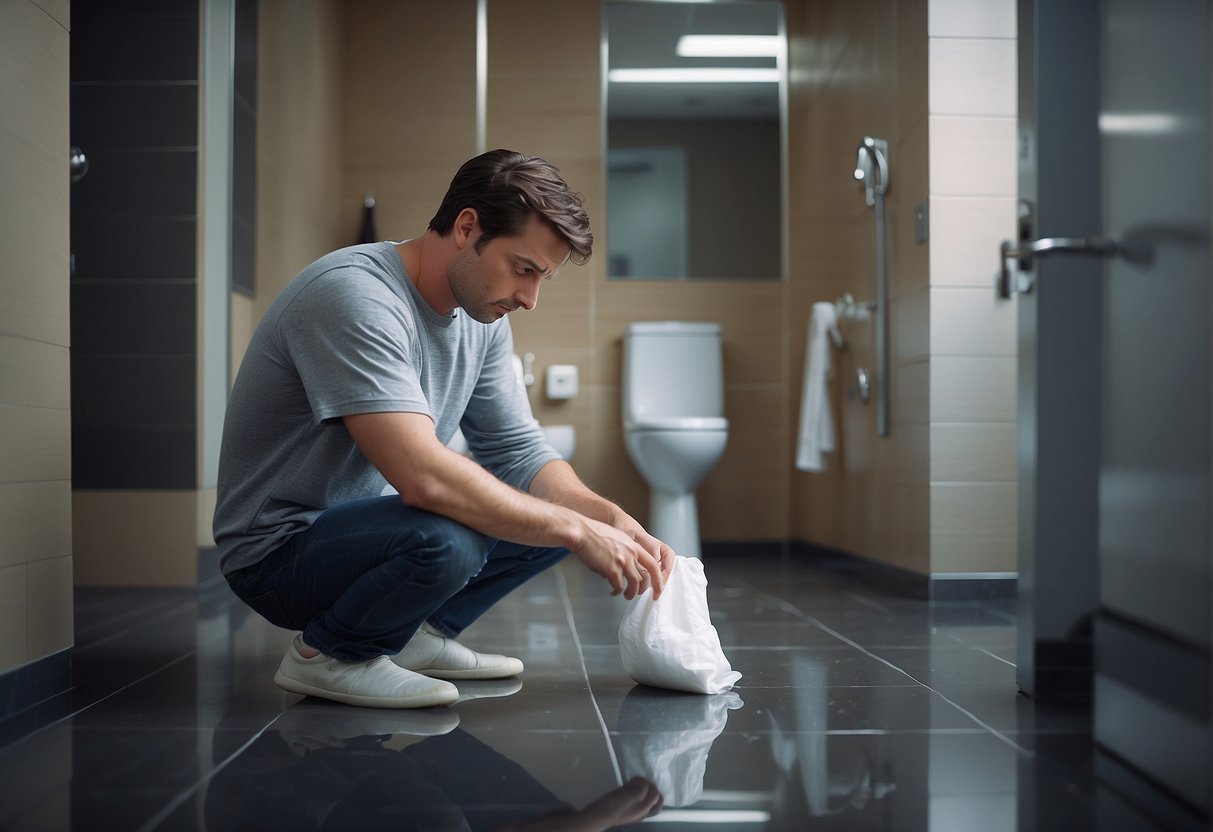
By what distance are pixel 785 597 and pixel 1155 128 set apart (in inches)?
75.3

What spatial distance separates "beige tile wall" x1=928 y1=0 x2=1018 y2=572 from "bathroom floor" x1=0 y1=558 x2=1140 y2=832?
65 cm

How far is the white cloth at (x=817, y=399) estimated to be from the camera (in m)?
3.63

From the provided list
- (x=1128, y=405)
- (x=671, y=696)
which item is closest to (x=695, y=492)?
(x=671, y=696)

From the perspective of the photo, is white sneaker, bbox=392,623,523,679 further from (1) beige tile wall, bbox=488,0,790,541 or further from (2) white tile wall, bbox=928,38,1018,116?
(1) beige tile wall, bbox=488,0,790,541

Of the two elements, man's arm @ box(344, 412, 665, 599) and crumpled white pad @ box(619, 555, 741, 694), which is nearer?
man's arm @ box(344, 412, 665, 599)

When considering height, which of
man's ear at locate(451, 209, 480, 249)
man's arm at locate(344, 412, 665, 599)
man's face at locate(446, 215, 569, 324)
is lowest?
man's arm at locate(344, 412, 665, 599)

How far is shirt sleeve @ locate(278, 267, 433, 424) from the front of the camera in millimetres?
1516

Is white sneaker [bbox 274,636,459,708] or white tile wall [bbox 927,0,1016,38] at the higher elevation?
white tile wall [bbox 927,0,1016,38]

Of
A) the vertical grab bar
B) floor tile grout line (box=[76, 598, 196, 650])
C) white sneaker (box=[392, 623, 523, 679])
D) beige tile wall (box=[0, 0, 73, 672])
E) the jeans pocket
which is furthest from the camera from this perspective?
the vertical grab bar

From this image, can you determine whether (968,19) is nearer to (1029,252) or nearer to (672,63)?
(1029,252)

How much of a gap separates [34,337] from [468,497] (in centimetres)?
74

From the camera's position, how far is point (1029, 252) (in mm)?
1678

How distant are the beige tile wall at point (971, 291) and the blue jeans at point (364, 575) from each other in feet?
5.10

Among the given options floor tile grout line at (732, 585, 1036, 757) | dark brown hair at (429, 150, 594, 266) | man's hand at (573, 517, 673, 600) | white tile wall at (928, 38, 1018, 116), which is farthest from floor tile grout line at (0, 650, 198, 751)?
white tile wall at (928, 38, 1018, 116)
